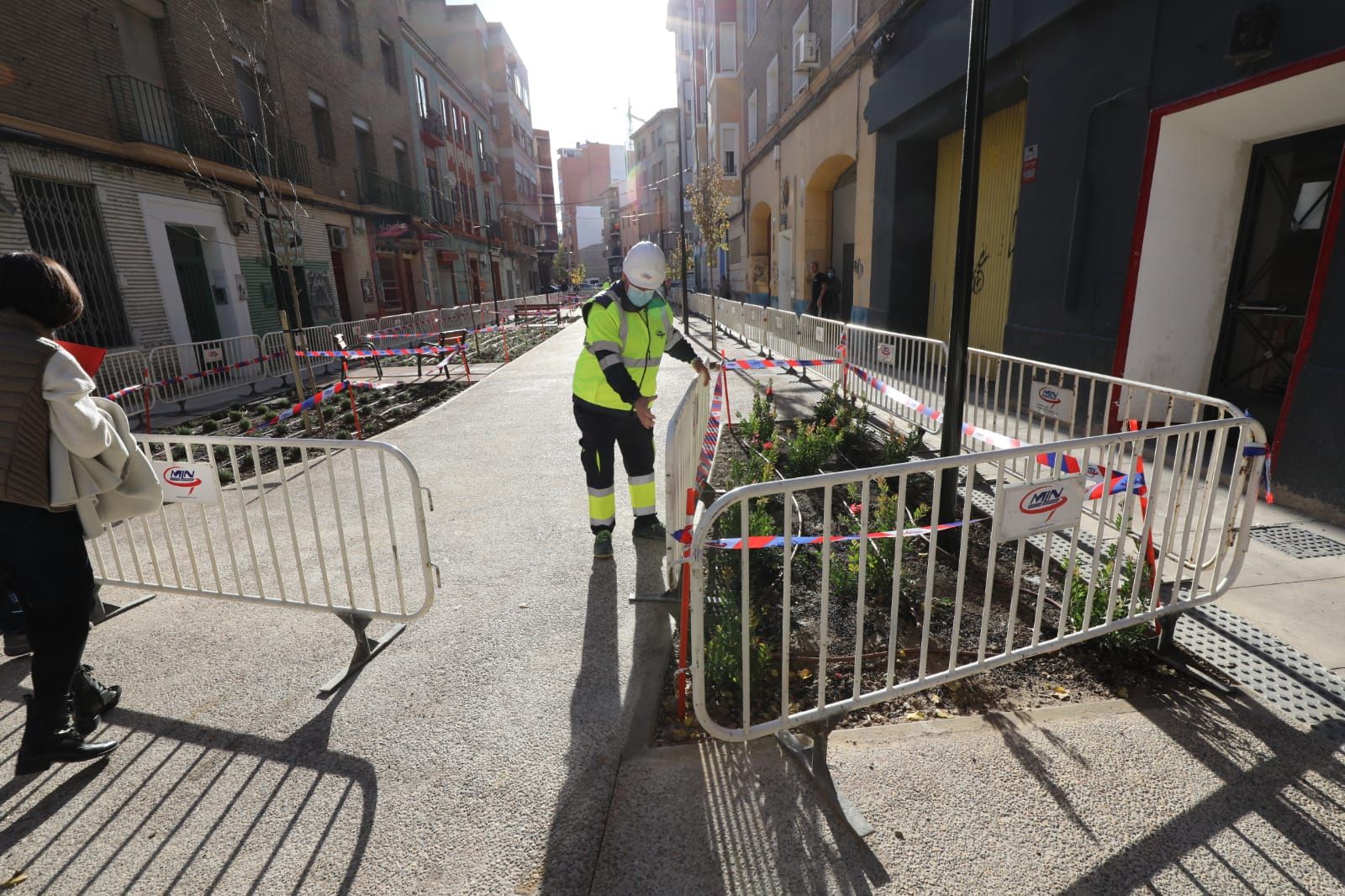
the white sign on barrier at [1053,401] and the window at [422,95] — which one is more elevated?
the window at [422,95]

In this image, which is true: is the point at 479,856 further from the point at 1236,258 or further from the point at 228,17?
the point at 228,17

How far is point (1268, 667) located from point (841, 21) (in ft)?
50.3

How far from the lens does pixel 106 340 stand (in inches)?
447

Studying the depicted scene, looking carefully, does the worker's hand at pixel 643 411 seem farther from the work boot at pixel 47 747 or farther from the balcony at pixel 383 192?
the balcony at pixel 383 192

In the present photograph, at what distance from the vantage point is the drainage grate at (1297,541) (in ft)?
12.7

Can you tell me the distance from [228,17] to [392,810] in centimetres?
1795

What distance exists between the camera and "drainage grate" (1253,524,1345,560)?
3869mm

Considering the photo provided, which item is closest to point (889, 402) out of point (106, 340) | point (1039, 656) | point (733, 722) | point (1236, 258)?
point (1236, 258)

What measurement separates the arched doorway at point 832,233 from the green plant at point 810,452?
12475 mm

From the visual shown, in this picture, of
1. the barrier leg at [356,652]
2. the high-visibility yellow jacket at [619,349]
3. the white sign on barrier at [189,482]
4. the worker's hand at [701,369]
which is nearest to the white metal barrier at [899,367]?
the worker's hand at [701,369]

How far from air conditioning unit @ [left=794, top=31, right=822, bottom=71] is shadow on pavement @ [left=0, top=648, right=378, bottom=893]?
56.6 ft

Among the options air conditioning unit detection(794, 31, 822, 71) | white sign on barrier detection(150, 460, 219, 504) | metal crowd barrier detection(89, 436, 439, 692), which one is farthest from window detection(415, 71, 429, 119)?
white sign on barrier detection(150, 460, 219, 504)

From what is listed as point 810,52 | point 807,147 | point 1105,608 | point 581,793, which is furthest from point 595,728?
point 807,147

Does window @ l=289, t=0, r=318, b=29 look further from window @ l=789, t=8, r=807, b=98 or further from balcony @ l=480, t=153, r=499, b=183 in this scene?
balcony @ l=480, t=153, r=499, b=183
